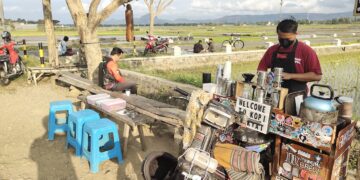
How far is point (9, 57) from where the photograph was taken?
31.1ft

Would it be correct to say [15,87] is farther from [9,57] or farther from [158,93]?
[158,93]

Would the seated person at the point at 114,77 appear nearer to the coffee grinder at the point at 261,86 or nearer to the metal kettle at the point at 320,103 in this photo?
the coffee grinder at the point at 261,86

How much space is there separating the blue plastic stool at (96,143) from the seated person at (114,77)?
5.75 ft

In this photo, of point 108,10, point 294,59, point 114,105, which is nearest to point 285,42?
point 294,59

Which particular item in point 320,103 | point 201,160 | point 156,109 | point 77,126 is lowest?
point 77,126

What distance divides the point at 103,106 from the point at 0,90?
214 inches

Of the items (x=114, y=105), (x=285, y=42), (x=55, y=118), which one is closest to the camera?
(x=285, y=42)

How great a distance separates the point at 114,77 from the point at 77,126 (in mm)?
1692

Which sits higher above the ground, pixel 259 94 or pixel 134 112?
pixel 259 94

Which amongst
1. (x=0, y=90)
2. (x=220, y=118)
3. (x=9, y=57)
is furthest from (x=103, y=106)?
(x=9, y=57)

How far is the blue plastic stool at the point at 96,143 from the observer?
423cm

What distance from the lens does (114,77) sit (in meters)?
6.18

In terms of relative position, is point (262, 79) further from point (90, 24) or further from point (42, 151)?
point (90, 24)

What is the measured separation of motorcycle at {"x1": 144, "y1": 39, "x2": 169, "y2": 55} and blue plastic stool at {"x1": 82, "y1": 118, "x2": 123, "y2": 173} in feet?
40.6
